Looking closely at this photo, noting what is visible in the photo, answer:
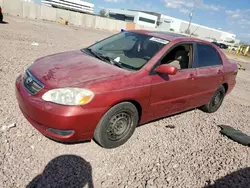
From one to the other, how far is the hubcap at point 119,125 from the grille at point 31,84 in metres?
1.08

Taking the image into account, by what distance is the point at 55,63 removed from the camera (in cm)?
330

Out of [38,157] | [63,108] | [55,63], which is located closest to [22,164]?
[38,157]

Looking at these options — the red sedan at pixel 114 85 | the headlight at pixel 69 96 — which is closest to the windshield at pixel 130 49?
the red sedan at pixel 114 85

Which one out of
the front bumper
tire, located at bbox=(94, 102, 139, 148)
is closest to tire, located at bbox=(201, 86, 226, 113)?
tire, located at bbox=(94, 102, 139, 148)

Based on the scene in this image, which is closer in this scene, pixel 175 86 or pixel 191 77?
pixel 175 86

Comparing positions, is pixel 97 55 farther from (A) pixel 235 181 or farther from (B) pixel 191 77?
(A) pixel 235 181

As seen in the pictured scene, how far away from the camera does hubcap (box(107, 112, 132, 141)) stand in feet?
9.93

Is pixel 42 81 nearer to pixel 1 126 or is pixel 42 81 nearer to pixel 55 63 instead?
pixel 55 63

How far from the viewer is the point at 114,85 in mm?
2830

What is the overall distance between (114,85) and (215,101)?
11.0 feet

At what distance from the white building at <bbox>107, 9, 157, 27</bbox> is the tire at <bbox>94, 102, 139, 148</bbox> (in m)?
88.2

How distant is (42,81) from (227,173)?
9.73 feet

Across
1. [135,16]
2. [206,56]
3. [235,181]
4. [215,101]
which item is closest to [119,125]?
[235,181]

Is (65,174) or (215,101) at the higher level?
(215,101)
